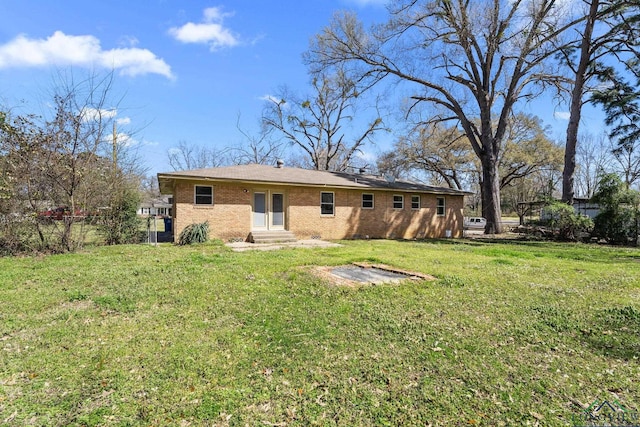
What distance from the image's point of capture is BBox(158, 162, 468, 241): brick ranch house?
12258 millimetres

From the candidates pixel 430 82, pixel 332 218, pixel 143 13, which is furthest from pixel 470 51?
pixel 143 13

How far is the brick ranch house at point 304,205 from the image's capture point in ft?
40.2

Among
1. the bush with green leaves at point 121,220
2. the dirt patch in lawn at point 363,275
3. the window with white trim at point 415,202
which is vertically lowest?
the dirt patch in lawn at point 363,275

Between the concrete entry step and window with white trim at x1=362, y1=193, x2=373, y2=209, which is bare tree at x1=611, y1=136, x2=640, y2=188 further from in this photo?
the concrete entry step

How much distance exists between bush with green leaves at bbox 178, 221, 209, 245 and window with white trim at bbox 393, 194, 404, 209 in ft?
30.7

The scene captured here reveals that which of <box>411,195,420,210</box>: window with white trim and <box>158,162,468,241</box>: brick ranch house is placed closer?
<box>158,162,468,241</box>: brick ranch house

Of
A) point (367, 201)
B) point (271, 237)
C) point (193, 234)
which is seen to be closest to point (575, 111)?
point (367, 201)

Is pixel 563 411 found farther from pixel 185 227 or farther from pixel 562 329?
pixel 185 227

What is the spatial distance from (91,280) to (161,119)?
797 cm

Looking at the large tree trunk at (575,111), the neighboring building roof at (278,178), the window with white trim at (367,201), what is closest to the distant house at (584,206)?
the large tree trunk at (575,111)

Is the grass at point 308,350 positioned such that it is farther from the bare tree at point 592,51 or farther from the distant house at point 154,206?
the bare tree at point 592,51

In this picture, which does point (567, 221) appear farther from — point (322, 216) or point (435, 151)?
point (435, 151)

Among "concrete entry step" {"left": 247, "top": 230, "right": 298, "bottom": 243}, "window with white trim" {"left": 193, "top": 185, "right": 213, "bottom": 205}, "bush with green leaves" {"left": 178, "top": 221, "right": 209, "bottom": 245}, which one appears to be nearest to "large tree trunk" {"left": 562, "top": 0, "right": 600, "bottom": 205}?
"concrete entry step" {"left": 247, "top": 230, "right": 298, "bottom": 243}

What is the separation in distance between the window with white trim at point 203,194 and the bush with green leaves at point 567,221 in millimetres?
15019
